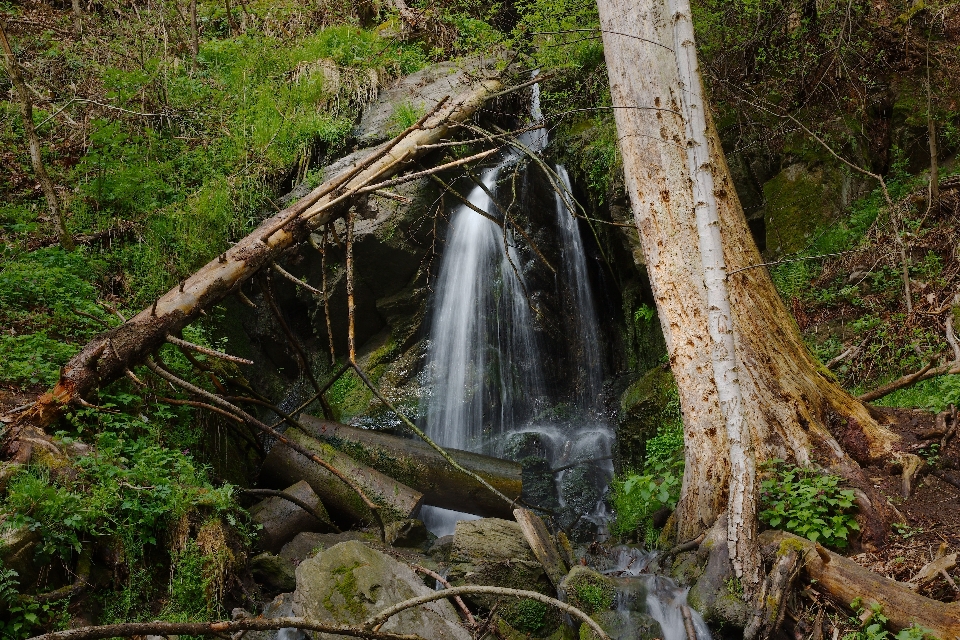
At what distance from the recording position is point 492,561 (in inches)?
165

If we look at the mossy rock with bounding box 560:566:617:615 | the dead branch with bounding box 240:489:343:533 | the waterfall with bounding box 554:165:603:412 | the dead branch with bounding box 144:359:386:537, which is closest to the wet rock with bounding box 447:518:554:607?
the mossy rock with bounding box 560:566:617:615

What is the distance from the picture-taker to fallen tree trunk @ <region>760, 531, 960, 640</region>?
A: 2.84 metres

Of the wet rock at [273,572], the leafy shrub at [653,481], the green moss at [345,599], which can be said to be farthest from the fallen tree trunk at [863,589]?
the wet rock at [273,572]

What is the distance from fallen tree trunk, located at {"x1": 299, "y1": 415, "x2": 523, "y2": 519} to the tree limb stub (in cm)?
173

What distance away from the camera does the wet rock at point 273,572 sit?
4.24m

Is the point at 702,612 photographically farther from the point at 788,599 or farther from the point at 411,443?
the point at 411,443

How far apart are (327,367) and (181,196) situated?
3.09 m

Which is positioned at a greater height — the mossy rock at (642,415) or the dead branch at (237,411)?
the dead branch at (237,411)

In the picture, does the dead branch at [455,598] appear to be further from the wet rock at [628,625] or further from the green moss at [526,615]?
the wet rock at [628,625]

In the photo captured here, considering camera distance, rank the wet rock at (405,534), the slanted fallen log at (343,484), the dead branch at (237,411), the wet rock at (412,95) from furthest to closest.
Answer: the wet rock at (412,95) < the slanted fallen log at (343,484) < the wet rock at (405,534) < the dead branch at (237,411)

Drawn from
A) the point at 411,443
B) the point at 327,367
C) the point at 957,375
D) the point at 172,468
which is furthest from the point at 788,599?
the point at 327,367

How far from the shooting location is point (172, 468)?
4254mm

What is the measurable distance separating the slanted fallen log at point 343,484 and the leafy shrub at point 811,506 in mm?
2955

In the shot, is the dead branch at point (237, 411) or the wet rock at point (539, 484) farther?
the wet rock at point (539, 484)
